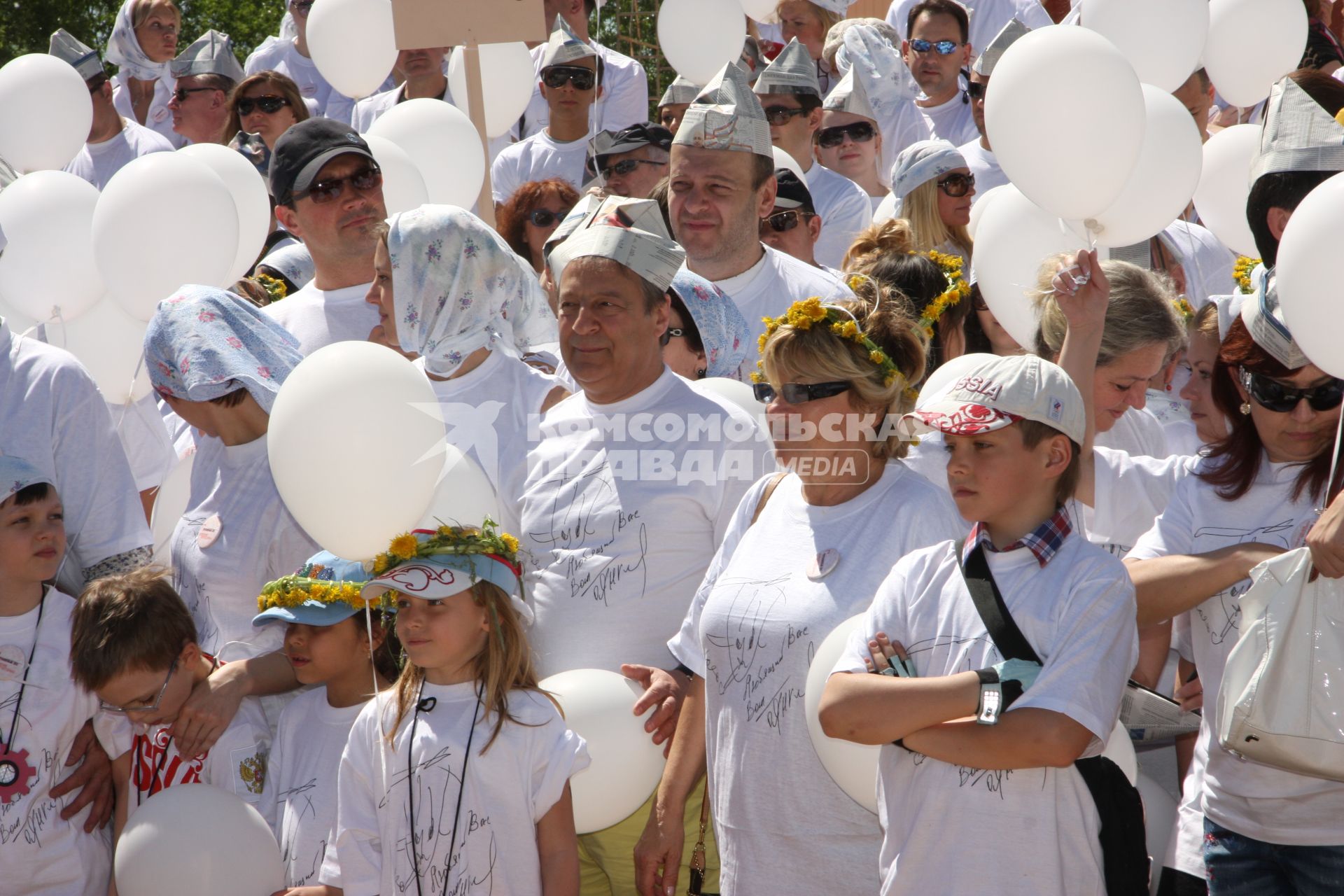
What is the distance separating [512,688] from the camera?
3.05 metres

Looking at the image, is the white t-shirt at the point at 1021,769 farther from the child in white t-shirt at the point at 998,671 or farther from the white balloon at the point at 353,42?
the white balloon at the point at 353,42

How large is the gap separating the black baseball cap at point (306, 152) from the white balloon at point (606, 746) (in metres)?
2.06

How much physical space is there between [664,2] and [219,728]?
5201 mm

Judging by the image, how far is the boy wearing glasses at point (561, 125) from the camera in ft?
22.5

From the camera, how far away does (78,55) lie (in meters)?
7.32

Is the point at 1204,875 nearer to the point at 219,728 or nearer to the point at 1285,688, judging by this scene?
the point at 1285,688

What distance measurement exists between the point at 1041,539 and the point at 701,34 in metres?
5.32

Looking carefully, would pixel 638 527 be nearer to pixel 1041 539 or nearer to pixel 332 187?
pixel 1041 539

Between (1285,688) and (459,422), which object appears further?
(459,422)

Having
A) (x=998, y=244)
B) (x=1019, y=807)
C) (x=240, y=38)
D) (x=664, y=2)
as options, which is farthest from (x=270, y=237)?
(x=240, y=38)

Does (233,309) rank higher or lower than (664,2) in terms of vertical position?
lower

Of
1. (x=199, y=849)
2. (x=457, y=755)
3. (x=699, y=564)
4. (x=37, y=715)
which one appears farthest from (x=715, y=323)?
(x=37, y=715)

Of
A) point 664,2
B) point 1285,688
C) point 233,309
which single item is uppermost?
point 664,2

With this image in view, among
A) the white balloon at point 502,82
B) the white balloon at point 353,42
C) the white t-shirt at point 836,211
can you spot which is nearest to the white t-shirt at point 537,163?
the white balloon at point 502,82
